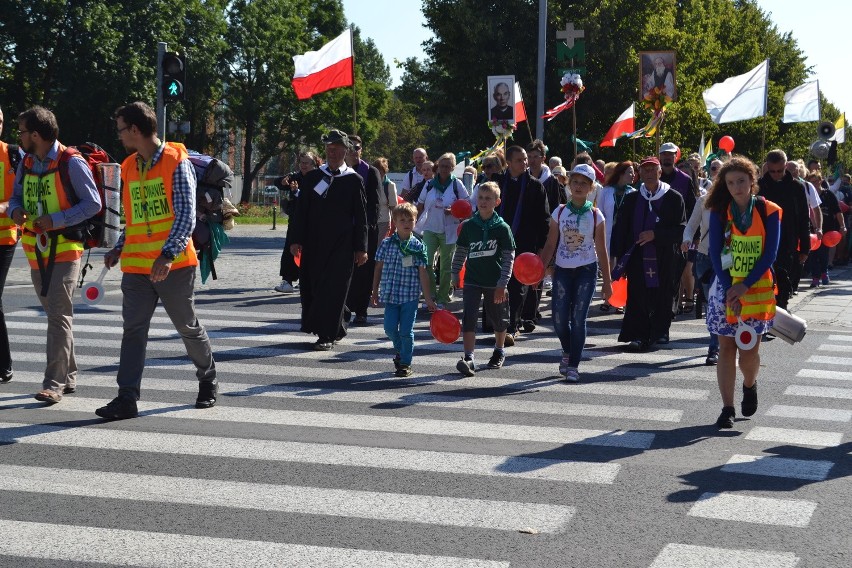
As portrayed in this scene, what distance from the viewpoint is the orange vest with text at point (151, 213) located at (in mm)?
7578

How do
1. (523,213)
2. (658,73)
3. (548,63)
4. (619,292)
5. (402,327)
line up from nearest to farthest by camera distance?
(402,327)
(523,213)
(619,292)
(658,73)
(548,63)

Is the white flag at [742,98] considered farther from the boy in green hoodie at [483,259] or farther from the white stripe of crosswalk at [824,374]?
the boy in green hoodie at [483,259]

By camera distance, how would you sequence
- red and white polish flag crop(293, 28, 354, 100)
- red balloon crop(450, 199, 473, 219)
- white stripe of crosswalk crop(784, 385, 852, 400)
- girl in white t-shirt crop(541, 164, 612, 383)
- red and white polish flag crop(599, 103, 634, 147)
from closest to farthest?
white stripe of crosswalk crop(784, 385, 852, 400), girl in white t-shirt crop(541, 164, 612, 383), red balloon crop(450, 199, 473, 219), red and white polish flag crop(293, 28, 354, 100), red and white polish flag crop(599, 103, 634, 147)

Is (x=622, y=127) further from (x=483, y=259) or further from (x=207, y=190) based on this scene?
(x=207, y=190)

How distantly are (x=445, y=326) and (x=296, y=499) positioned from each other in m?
4.18

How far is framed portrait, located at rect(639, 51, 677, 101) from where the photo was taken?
19812mm

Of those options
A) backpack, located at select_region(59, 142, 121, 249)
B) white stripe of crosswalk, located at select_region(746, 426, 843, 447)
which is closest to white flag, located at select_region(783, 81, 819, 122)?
white stripe of crosswalk, located at select_region(746, 426, 843, 447)

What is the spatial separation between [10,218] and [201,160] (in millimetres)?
1779

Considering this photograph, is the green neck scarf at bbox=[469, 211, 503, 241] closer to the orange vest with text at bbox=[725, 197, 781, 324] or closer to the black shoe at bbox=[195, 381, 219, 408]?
the orange vest with text at bbox=[725, 197, 781, 324]

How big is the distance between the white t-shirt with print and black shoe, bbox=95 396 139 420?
12.4 ft

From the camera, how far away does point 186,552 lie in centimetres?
491

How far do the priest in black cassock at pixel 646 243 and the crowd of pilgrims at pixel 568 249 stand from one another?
0.01 m

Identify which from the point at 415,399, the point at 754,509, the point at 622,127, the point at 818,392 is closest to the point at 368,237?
the point at 415,399

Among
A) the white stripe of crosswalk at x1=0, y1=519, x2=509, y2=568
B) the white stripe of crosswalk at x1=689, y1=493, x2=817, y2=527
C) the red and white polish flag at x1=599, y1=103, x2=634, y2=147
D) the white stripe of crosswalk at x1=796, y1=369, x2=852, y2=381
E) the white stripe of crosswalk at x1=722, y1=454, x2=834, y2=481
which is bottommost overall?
the white stripe of crosswalk at x1=796, y1=369, x2=852, y2=381
